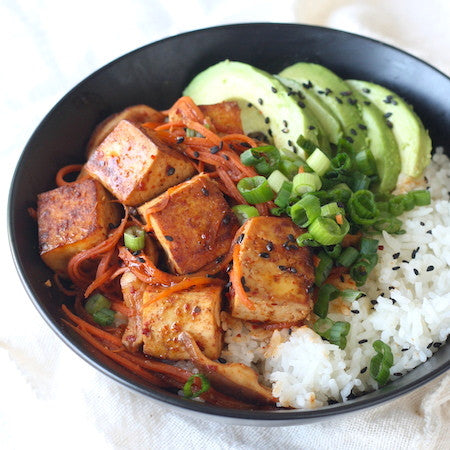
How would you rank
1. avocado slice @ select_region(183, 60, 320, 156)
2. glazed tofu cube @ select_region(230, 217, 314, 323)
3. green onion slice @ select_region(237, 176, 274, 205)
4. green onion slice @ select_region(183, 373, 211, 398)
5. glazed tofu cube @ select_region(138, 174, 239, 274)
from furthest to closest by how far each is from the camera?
avocado slice @ select_region(183, 60, 320, 156)
green onion slice @ select_region(237, 176, 274, 205)
glazed tofu cube @ select_region(138, 174, 239, 274)
glazed tofu cube @ select_region(230, 217, 314, 323)
green onion slice @ select_region(183, 373, 211, 398)

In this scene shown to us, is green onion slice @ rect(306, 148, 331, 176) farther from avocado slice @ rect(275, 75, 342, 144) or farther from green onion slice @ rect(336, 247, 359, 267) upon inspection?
green onion slice @ rect(336, 247, 359, 267)

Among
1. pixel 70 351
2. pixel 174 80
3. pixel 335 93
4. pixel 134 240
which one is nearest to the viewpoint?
pixel 134 240

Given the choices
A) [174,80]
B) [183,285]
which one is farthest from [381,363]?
[174,80]

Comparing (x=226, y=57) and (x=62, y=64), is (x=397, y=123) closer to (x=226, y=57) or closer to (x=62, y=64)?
(x=226, y=57)

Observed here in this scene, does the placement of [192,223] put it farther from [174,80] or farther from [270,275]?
[174,80]

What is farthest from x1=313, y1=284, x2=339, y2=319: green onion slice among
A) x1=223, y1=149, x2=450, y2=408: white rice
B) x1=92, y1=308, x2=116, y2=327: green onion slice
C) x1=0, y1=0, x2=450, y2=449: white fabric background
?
x1=92, y1=308, x2=116, y2=327: green onion slice

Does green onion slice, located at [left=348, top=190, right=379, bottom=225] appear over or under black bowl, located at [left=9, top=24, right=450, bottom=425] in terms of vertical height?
under

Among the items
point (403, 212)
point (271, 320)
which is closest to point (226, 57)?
point (403, 212)
